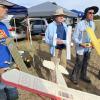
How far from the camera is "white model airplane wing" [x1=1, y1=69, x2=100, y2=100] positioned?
2596mm

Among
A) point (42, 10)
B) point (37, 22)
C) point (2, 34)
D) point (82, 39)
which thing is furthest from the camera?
point (37, 22)

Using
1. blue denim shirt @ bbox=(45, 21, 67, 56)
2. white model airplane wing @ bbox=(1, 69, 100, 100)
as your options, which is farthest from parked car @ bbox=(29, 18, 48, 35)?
white model airplane wing @ bbox=(1, 69, 100, 100)

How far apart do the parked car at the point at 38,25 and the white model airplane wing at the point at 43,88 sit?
903 inches

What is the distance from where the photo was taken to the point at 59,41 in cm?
708

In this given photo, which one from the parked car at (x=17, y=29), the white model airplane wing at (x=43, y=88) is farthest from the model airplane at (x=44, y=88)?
the parked car at (x=17, y=29)

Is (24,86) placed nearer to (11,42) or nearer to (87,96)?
(87,96)

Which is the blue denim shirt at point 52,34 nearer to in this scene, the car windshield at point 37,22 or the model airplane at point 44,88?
the model airplane at point 44,88

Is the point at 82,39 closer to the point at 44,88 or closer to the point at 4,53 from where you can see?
the point at 4,53

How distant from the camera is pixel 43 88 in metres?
2.72

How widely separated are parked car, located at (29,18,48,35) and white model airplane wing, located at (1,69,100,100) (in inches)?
903

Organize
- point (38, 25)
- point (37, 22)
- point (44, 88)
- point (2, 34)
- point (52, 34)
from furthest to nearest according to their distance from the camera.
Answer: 1. point (37, 22)
2. point (38, 25)
3. point (52, 34)
4. point (2, 34)
5. point (44, 88)

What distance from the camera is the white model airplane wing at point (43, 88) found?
8.52ft

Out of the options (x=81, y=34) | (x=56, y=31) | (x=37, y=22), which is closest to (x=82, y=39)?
(x=81, y=34)

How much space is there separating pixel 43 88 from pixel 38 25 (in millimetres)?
24071
